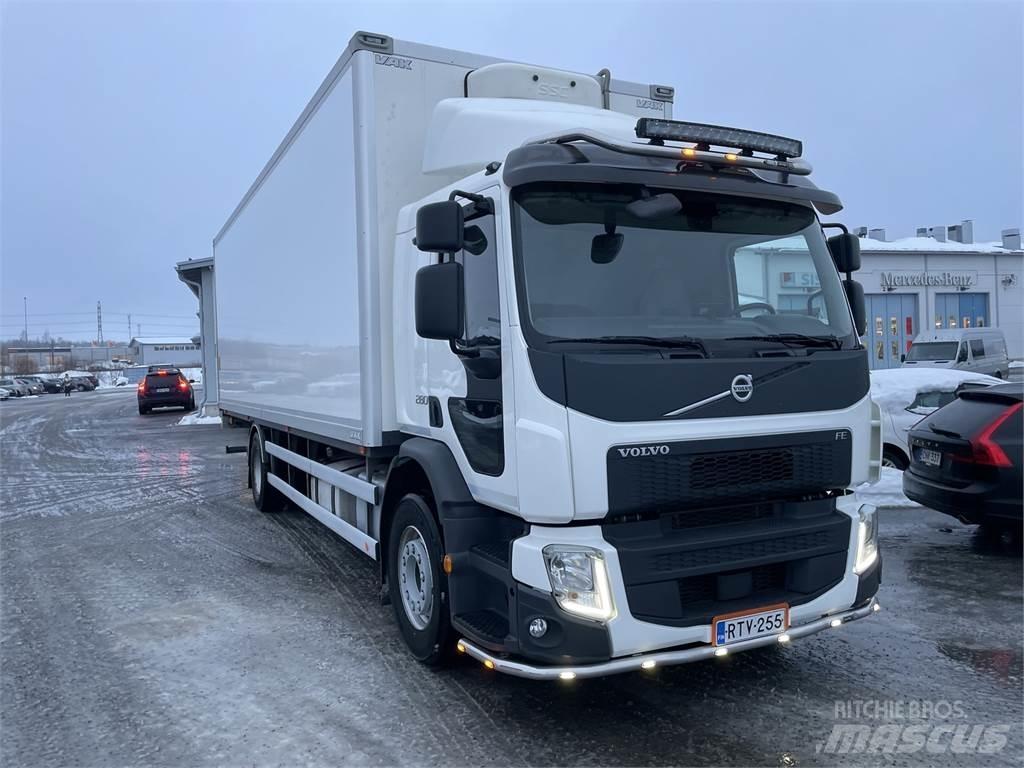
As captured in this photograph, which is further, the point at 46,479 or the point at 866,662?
the point at 46,479

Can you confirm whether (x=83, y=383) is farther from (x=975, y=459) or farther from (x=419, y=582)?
(x=975, y=459)

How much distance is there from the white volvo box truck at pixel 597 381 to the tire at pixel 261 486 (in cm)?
440

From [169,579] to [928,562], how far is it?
6506mm

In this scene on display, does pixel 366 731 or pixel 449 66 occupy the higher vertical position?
pixel 449 66

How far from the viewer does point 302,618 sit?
546 centimetres

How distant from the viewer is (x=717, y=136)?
3.95 metres

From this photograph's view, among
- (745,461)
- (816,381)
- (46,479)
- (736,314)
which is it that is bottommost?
(46,479)

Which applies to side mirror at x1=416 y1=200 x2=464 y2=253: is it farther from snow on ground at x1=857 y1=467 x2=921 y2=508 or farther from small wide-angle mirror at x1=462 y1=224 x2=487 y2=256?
snow on ground at x1=857 y1=467 x2=921 y2=508

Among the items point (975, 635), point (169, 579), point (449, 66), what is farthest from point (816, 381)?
point (169, 579)

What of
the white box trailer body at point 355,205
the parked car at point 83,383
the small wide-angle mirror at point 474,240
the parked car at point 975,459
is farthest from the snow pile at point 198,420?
the parked car at point 83,383

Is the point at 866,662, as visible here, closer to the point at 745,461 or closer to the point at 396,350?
the point at 745,461

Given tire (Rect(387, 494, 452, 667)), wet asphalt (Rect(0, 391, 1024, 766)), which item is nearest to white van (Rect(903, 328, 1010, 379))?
wet asphalt (Rect(0, 391, 1024, 766))

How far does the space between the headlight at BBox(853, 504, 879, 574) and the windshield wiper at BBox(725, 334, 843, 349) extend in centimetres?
89

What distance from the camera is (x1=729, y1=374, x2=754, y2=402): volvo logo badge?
141 inches
